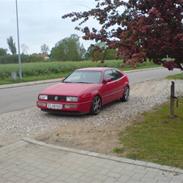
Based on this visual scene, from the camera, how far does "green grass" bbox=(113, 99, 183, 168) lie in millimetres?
6316

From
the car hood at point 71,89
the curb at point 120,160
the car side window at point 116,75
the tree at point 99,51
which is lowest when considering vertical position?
the curb at point 120,160

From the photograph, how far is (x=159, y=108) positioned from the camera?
1158 cm

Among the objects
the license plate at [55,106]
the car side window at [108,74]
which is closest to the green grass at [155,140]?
the license plate at [55,106]

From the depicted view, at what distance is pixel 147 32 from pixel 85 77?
4.71 m

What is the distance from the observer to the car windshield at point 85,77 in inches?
455

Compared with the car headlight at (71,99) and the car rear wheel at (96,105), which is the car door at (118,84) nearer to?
the car rear wheel at (96,105)

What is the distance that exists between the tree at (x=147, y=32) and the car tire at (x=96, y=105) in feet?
9.78

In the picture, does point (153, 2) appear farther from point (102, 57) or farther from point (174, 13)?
point (102, 57)

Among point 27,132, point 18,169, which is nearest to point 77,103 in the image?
point 27,132

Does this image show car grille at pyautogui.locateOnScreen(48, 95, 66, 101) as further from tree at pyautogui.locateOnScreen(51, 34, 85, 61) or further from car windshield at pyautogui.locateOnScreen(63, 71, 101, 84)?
tree at pyautogui.locateOnScreen(51, 34, 85, 61)

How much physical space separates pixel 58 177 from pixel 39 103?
548 cm

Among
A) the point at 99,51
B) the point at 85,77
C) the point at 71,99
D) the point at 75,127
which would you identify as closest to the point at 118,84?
the point at 85,77

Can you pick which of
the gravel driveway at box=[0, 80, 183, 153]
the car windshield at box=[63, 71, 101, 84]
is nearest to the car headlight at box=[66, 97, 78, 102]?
the gravel driveway at box=[0, 80, 183, 153]

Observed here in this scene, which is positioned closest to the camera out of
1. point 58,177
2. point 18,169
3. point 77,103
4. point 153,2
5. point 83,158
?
point 58,177
